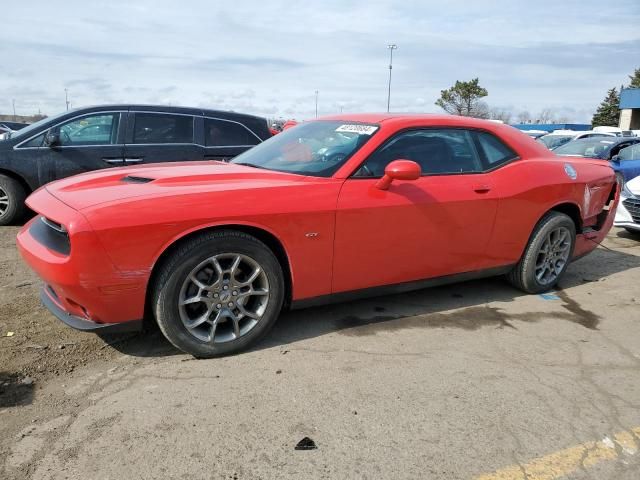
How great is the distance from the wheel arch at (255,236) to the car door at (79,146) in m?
4.38

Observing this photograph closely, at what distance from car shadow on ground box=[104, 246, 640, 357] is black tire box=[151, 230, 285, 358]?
0.21 meters

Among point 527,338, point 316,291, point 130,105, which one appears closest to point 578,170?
point 527,338

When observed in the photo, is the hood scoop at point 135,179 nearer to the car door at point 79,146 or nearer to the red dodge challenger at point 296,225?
the red dodge challenger at point 296,225

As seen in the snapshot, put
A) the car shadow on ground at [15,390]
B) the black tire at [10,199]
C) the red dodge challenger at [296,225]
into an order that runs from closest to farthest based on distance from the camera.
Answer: the car shadow on ground at [15,390] → the red dodge challenger at [296,225] → the black tire at [10,199]

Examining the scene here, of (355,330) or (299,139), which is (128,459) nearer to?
(355,330)

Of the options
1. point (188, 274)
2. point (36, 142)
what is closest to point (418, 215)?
point (188, 274)

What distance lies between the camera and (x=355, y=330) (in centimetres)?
365

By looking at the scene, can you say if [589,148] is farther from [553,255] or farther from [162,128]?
[162,128]

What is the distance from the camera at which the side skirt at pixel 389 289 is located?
344 centimetres

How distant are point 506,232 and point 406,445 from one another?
240 centimetres

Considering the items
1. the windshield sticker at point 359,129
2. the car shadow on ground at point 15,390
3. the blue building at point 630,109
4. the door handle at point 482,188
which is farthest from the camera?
the blue building at point 630,109

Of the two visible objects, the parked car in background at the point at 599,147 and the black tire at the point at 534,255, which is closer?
the black tire at the point at 534,255

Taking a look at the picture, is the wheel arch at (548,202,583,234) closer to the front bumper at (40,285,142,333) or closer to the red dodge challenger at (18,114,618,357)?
the red dodge challenger at (18,114,618,357)

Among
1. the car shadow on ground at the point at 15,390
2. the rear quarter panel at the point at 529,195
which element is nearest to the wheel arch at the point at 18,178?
the car shadow on ground at the point at 15,390
